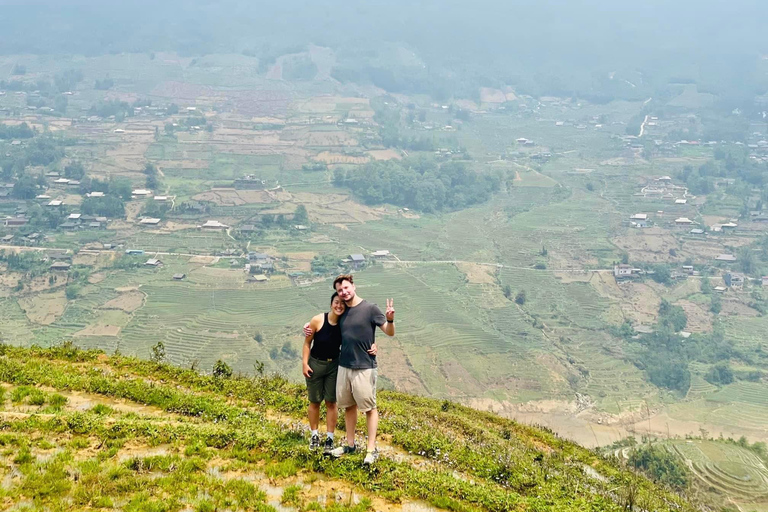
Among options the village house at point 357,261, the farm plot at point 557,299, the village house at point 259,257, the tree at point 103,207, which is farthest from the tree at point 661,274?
the tree at point 103,207

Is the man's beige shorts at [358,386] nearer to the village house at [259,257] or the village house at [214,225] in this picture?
the village house at [259,257]

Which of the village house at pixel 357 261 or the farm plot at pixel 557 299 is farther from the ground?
the village house at pixel 357 261

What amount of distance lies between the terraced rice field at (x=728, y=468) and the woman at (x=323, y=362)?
35.7ft

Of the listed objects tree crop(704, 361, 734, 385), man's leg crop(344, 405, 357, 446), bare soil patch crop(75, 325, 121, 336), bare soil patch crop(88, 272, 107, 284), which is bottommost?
tree crop(704, 361, 734, 385)

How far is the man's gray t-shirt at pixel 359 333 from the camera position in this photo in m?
4.17

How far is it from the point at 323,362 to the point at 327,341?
0.17 metres

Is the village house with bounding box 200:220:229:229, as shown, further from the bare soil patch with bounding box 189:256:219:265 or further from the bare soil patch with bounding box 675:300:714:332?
the bare soil patch with bounding box 675:300:714:332

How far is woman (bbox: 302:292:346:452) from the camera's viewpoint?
4.31m

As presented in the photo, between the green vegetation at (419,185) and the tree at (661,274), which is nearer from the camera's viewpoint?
the tree at (661,274)

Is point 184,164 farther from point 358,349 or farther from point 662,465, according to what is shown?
point 358,349

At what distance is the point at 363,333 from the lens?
4.17 meters

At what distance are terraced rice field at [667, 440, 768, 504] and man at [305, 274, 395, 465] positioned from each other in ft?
35.9

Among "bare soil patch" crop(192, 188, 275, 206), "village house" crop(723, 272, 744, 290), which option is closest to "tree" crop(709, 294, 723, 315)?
"village house" crop(723, 272, 744, 290)

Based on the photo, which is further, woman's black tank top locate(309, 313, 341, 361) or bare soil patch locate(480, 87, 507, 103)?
bare soil patch locate(480, 87, 507, 103)
